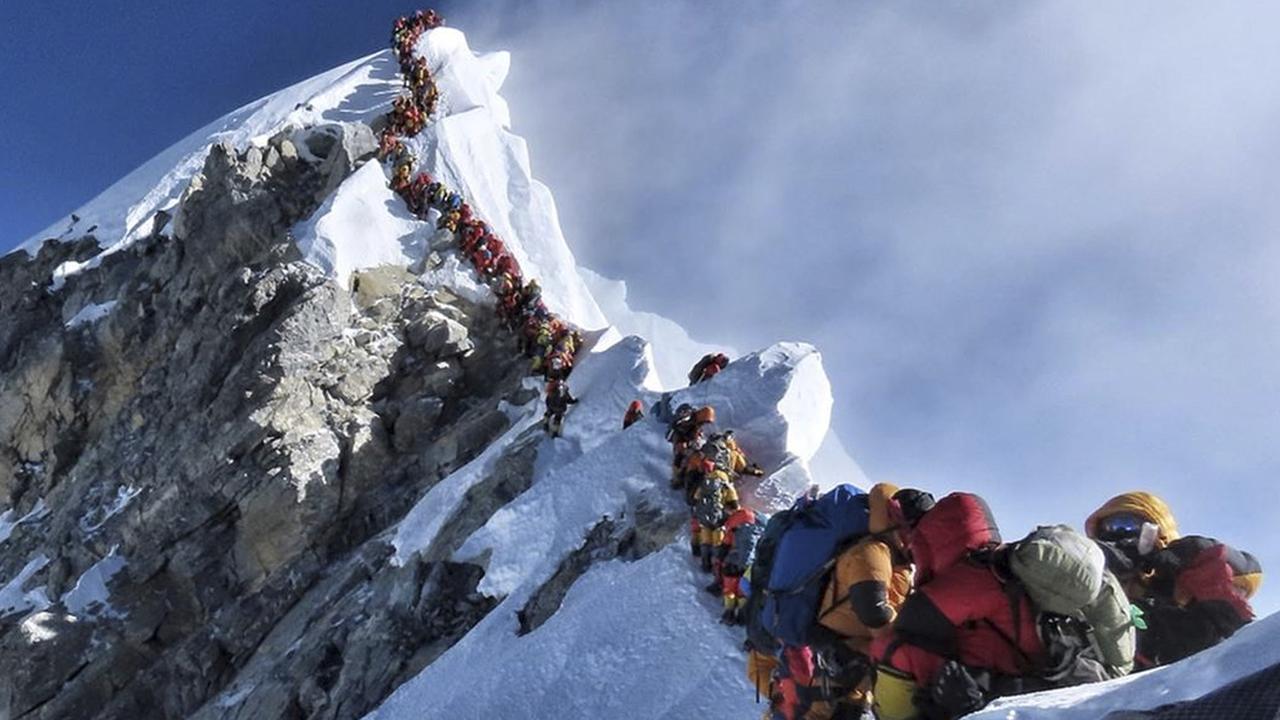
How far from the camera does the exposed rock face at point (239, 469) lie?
1495 cm

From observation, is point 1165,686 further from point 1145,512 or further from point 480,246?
point 480,246

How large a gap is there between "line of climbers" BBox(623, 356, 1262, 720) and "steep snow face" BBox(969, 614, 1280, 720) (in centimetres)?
72

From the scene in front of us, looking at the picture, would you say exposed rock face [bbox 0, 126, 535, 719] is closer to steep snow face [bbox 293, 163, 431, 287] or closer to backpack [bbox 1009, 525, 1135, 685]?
steep snow face [bbox 293, 163, 431, 287]

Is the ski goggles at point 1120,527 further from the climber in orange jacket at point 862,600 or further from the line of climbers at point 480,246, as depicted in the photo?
the line of climbers at point 480,246

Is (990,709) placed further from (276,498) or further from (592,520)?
(276,498)

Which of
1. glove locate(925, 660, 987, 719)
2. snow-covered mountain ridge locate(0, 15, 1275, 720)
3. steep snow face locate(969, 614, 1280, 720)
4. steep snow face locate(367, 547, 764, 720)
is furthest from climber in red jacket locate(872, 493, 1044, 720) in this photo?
steep snow face locate(367, 547, 764, 720)

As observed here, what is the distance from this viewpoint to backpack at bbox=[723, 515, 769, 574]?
28.9 ft

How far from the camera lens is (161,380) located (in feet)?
76.6

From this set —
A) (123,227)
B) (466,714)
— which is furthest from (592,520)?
(123,227)

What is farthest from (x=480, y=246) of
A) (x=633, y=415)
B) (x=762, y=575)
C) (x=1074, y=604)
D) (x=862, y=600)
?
(x=1074, y=604)

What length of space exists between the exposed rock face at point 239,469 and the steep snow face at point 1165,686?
34.1 ft

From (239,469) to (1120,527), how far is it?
18280 millimetres

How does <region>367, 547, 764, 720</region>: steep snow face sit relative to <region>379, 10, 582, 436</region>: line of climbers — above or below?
below

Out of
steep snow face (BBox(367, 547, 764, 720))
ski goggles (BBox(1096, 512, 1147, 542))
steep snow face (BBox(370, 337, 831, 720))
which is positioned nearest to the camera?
ski goggles (BBox(1096, 512, 1147, 542))
